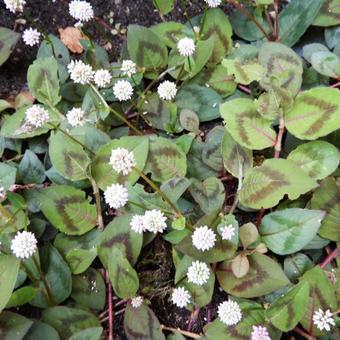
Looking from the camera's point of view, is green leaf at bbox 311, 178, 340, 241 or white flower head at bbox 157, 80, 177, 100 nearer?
green leaf at bbox 311, 178, 340, 241

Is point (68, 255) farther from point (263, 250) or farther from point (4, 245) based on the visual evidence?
point (263, 250)

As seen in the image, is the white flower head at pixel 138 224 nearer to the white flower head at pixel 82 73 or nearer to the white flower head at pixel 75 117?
the white flower head at pixel 75 117

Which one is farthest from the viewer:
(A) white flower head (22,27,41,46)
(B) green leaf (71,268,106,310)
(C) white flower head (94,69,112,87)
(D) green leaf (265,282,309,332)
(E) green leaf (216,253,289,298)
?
(A) white flower head (22,27,41,46)

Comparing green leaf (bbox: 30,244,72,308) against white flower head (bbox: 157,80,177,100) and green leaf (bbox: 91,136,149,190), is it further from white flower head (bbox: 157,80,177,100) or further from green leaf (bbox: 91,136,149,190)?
white flower head (bbox: 157,80,177,100)

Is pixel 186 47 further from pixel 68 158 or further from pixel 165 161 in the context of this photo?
pixel 68 158

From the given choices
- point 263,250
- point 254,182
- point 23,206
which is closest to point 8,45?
point 23,206

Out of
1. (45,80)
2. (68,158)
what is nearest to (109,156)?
(68,158)

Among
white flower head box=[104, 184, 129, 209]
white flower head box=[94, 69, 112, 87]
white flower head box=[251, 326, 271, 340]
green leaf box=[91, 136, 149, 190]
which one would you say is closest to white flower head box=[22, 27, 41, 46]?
white flower head box=[94, 69, 112, 87]

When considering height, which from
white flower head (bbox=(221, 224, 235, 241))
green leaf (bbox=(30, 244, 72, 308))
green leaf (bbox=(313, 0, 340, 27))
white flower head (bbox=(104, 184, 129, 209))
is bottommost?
green leaf (bbox=(30, 244, 72, 308))
